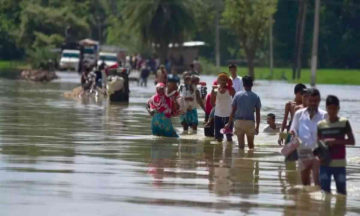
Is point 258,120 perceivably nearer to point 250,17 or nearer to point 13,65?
point 250,17

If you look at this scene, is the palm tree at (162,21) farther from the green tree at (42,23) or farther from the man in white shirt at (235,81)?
the man in white shirt at (235,81)

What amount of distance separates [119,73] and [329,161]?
89.7 ft

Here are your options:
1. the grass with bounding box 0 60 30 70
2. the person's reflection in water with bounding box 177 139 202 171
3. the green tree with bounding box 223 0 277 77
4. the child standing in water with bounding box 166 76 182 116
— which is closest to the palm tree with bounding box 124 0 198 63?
the green tree with bounding box 223 0 277 77

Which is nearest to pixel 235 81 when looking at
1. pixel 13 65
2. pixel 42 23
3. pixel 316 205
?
pixel 316 205

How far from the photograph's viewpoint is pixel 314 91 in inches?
572

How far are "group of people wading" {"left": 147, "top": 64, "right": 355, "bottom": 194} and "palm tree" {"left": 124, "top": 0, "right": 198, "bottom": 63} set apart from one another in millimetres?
65695

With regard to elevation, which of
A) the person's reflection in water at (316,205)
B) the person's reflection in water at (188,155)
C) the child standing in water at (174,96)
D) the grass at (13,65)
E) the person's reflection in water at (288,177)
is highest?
the child standing in water at (174,96)

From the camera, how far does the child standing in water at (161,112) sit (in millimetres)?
22828

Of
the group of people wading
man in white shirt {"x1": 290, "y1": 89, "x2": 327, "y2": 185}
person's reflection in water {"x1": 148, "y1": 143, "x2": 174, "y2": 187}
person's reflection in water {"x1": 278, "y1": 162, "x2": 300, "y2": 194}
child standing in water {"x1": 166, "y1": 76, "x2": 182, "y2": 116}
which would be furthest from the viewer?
child standing in water {"x1": 166, "y1": 76, "x2": 182, "y2": 116}

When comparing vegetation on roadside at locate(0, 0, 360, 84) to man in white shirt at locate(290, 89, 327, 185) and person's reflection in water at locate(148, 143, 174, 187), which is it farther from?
man in white shirt at locate(290, 89, 327, 185)

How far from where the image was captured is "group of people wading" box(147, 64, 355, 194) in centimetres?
1384

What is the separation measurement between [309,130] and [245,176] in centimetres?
196

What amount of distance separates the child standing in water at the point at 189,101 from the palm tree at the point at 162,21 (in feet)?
215

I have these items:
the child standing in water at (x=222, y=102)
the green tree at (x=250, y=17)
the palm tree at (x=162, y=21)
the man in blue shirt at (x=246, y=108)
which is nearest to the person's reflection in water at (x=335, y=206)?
the man in blue shirt at (x=246, y=108)
